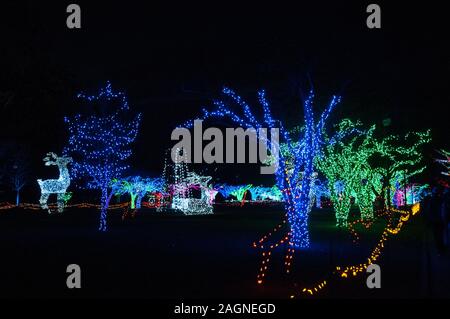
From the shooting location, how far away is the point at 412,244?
1775 centimetres

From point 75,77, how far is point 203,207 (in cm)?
3097

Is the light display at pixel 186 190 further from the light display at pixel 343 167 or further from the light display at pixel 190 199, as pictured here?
the light display at pixel 343 167

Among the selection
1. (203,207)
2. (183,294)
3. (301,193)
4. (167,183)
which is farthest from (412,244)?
(167,183)

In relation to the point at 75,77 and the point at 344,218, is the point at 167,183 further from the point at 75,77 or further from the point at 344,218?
the point at 75,77

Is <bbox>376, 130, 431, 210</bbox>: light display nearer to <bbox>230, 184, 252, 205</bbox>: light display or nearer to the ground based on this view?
the ground

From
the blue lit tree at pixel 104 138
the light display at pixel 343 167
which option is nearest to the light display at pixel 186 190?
the blue lit tree at pixel 104 138

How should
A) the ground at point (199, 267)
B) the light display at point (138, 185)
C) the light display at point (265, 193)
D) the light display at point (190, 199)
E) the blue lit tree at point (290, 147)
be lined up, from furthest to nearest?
the light display at point (265, 193) < the light display at point (138, 185) < the light display at point (190, 199) < the blue lit tree at point (290, 147) < the ground at point (199, 267)

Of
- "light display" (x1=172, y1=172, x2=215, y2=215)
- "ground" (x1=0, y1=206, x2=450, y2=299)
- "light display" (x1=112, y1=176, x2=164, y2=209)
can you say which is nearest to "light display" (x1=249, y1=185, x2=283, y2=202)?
"light display" (x1=112, y1=176, x2=164, y2=209)

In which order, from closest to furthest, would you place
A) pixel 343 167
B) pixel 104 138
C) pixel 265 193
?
pixel 104 138 → pixel 343 167 → pixel 265 193

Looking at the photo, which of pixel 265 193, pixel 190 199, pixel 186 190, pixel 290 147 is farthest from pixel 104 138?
pixel 265 193

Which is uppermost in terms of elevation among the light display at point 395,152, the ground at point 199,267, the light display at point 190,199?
the light display at point 395,152

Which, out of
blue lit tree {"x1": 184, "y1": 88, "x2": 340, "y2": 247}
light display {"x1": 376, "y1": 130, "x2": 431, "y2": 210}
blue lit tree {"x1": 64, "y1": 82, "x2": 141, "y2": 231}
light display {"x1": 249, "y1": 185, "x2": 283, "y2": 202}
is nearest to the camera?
blue lit tree {"x1": 184, "y1": 88, "x2": 340, "y2": 247}

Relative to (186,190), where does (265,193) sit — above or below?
below

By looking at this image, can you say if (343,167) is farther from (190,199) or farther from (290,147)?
(190,199)
